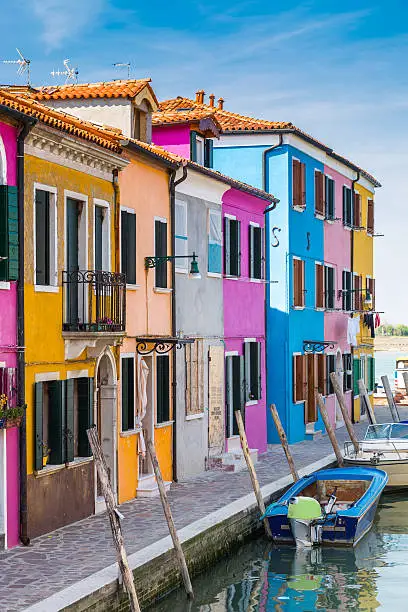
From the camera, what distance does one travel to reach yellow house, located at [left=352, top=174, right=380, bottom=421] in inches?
1582

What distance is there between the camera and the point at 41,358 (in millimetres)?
16766

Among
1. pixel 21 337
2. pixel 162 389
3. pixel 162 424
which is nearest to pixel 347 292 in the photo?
pixel 162 389

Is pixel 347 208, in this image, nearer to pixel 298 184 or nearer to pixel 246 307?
pixel 298 184

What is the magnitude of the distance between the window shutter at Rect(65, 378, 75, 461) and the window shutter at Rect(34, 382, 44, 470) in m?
0.97

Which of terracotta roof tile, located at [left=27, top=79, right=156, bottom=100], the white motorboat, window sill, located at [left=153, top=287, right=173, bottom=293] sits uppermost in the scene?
terracotta roof tile, located at [left=27, top=79, right=156, bottom=100]

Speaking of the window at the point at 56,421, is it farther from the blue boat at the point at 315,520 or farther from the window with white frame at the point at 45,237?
the blue boat at the point at 315,520

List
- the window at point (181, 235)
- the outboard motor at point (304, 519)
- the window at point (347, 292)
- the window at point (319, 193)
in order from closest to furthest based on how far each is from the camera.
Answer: the outboard motor at point (304, 519) < the window at point (181, 235) < the window at point (319, 193) < the window at point (347, 292)

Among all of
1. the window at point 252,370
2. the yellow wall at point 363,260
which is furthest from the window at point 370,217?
the window at point 252,370

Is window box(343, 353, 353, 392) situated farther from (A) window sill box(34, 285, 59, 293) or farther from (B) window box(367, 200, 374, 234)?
(A) window sill box(34, 285, 59, 293)

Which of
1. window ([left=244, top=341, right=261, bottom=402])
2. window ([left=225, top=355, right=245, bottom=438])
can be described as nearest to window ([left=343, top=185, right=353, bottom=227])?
window ([left=244, top=341, right=261, bottom=402])

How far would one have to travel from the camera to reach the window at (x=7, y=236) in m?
15.3

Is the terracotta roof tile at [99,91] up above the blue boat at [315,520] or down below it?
above

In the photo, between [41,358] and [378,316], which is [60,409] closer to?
[41,358]

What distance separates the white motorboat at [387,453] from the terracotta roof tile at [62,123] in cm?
1033
